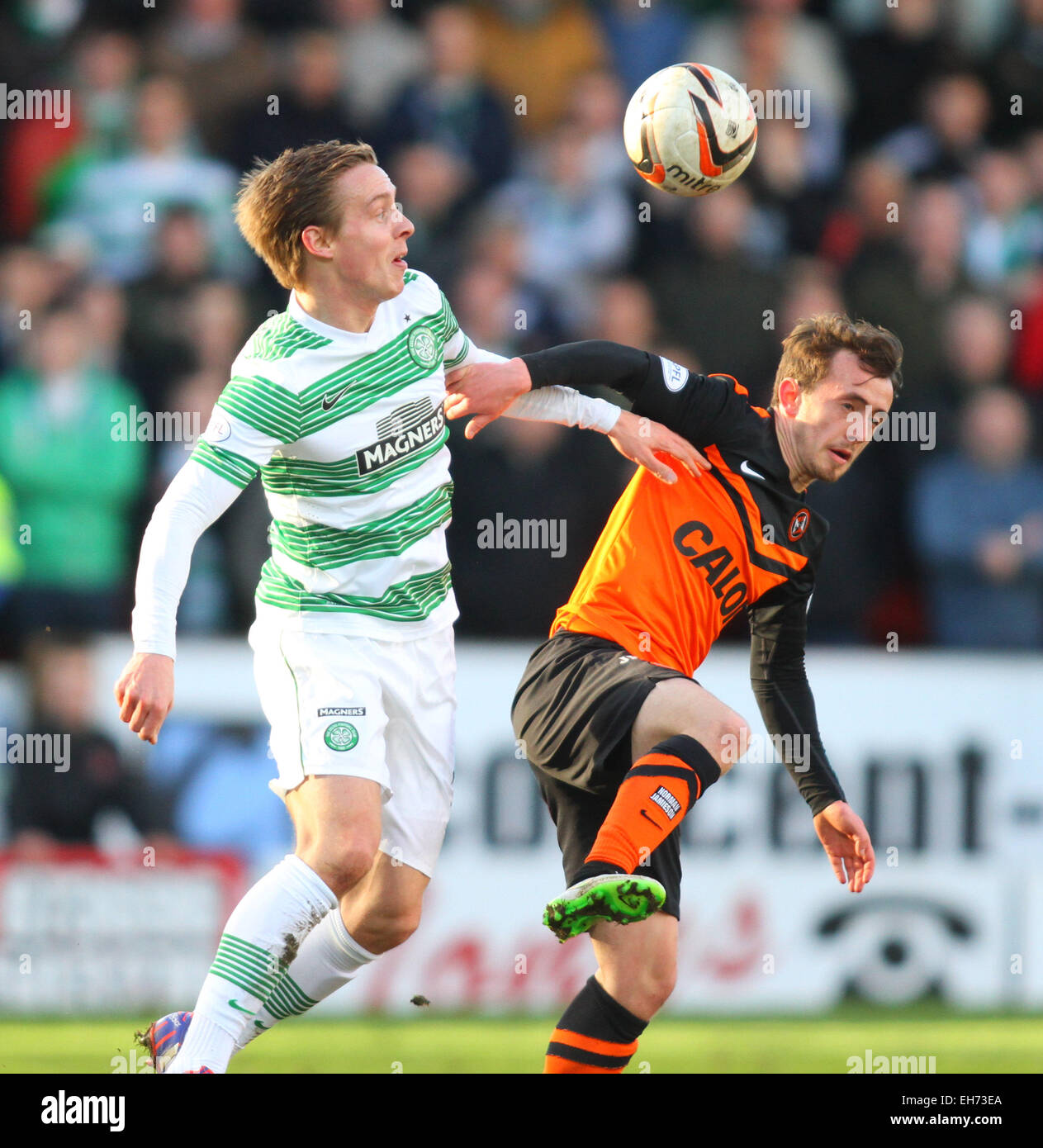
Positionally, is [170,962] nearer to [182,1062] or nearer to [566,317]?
[182,1062]

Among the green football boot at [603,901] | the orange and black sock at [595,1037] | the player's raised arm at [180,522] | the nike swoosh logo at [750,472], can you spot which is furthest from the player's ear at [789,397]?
the orange and black sock at [595,1037]

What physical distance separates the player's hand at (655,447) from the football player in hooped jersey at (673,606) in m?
0.05

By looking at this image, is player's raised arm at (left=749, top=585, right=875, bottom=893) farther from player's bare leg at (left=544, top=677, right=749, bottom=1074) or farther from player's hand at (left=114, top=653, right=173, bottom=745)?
player's hand at (left=114, top=653, right=173, bottom=745)

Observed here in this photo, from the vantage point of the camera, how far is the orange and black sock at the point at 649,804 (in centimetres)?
416

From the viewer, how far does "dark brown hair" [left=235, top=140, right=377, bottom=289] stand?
459 cm

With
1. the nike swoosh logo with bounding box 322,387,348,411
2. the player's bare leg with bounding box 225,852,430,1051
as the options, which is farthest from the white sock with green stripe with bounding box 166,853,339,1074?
the nike swoosh logo with bounding box 322,387,348,411

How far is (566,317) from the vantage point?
348 inches

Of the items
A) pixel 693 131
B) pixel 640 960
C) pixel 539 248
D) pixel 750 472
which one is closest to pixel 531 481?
pixel 539 248

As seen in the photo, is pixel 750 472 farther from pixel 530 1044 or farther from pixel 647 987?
pixel 530 1044

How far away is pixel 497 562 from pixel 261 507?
3.63 ft

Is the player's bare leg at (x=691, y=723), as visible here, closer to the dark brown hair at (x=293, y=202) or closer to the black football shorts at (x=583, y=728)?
the black football shorts at (x=583, y=728)

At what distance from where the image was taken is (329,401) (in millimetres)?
4484

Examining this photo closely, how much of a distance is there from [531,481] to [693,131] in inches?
108

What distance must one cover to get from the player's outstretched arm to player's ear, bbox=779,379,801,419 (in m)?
1.63
